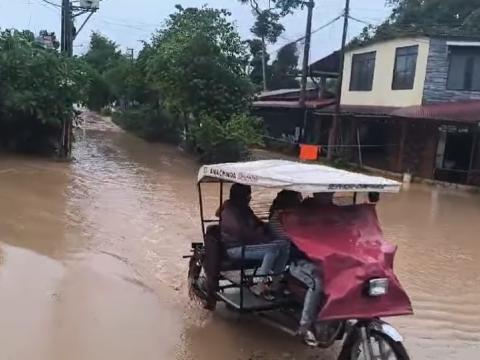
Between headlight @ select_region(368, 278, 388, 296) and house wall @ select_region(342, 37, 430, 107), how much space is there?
62.8ft

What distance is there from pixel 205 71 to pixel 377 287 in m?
19.3

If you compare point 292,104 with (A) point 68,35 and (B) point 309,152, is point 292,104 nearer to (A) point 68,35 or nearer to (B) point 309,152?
(B) point 309,152

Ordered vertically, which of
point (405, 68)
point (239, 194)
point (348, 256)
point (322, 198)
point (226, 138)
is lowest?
point (226, 138)

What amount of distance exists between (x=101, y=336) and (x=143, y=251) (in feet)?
12.6

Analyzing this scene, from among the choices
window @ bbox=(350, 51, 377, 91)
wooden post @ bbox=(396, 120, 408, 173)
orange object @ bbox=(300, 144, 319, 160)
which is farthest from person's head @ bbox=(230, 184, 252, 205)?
window @ bbox=(350, 51, 377, 91)

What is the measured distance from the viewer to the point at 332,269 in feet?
16.9

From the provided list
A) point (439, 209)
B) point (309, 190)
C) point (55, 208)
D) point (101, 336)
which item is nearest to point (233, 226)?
point (309, 190)

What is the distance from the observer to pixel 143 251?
9.67m

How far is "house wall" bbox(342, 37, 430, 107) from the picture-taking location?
75.2ft

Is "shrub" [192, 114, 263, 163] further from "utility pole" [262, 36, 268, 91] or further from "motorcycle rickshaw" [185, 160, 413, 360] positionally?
"utility pole" [262, 36, 268, 91]

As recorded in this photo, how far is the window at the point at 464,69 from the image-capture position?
889 inches

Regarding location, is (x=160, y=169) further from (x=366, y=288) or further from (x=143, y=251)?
(x=366, y=288)

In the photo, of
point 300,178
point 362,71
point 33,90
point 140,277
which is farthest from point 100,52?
point 300,178

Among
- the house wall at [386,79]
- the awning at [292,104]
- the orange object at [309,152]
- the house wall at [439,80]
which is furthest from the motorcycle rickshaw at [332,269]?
the awning at [292,104]
